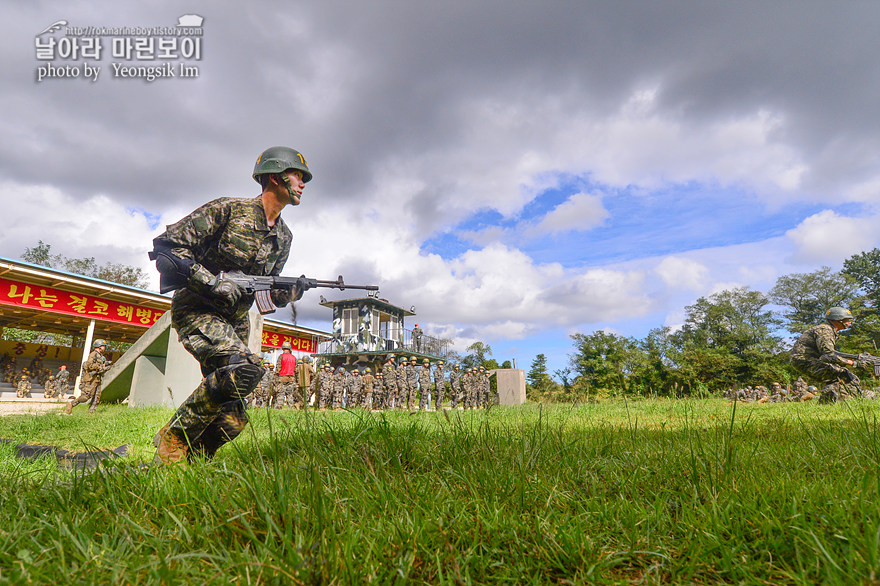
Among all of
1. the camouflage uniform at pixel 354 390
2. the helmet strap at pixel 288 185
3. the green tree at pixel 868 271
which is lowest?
the camouflage uniform at pixel 354 390

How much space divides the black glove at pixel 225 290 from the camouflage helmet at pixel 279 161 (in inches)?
33.6

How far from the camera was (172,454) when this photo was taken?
2.64 metres

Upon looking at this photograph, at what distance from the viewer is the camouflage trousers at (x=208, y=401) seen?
2652 millimetres

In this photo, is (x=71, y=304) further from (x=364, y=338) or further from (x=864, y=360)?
(x=864, y=360)

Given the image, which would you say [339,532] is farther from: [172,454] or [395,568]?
[172,454]

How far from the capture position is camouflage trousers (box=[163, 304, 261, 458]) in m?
2.65

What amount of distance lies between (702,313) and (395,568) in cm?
5215

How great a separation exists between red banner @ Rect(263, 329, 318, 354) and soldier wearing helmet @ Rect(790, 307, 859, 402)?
21537mm

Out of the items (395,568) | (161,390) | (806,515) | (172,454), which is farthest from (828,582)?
(161,390)

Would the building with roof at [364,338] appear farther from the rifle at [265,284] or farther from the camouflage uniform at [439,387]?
the rifle at [265,284]

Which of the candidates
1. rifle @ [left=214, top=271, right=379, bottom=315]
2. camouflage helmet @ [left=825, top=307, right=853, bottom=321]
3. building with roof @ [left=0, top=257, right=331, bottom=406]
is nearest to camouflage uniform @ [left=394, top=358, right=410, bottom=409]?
building with roof @ [left=0, top=257, right=331, bottom=406]

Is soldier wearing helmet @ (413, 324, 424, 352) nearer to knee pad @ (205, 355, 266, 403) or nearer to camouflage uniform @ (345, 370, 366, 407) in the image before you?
camouflage uniform @ (345, 370, 366, 407)

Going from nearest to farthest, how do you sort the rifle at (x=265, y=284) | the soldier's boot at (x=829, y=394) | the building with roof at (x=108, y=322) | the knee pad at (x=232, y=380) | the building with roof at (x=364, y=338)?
the knee pad at (x=232, y=380), the rifle at (x=265, y=284), the soldier's boot at (x=829, y=394), the building with roof at (x=108, y=322), the building with roof at (x=364, y=338)

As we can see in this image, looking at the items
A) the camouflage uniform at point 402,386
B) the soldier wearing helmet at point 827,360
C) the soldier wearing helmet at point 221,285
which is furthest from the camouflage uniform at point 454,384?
the soldier wearing helmet at point 221,285
